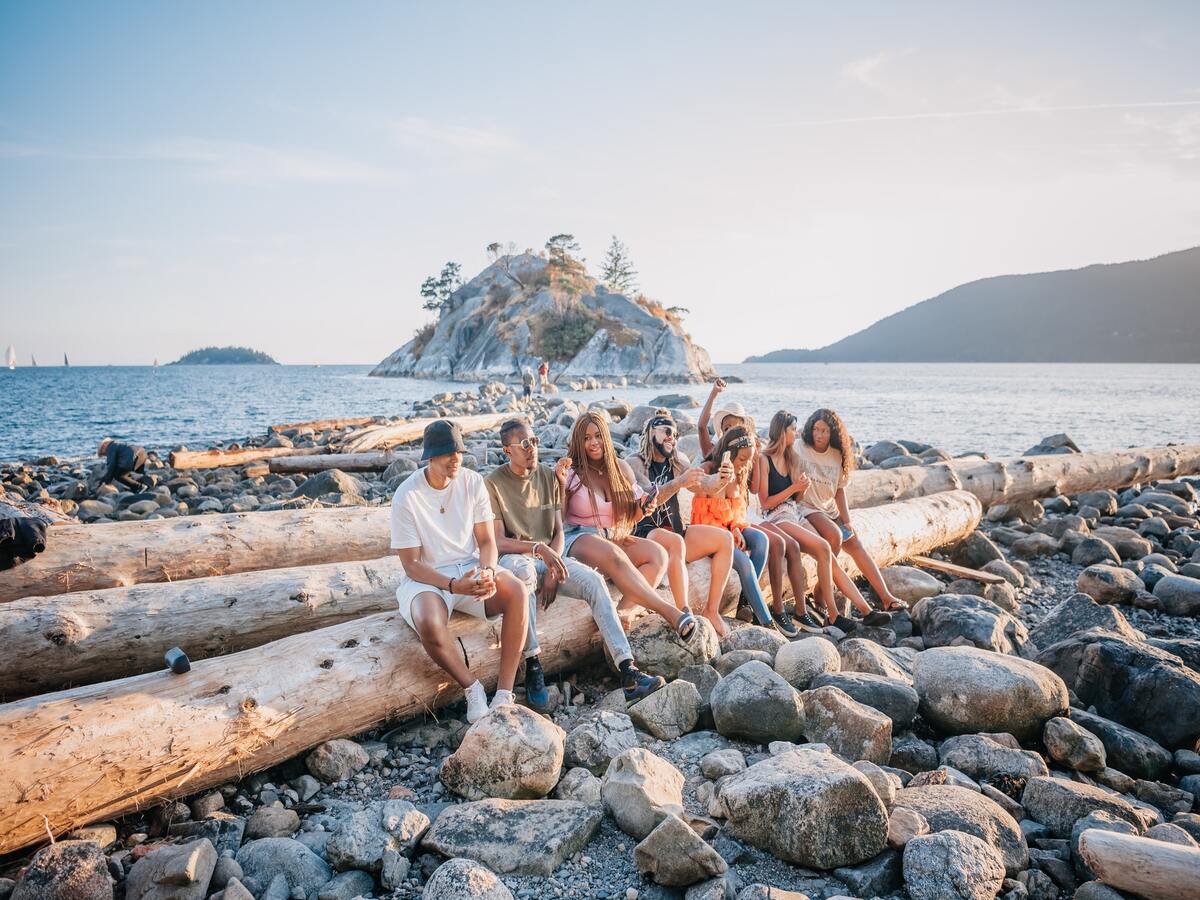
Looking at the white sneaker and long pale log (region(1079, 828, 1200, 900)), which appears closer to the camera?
long pale log (region(1079, 828, 1200, 900))

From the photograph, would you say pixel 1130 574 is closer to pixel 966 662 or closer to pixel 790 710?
pixel 966 662

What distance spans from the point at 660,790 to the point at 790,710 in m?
1.08

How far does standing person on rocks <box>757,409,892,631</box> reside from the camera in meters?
6.36

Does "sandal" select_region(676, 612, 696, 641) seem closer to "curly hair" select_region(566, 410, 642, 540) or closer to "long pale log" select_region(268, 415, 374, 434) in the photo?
"curly hair" select_region(566, 410, 642, 540)

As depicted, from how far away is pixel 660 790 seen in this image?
3.35 meters

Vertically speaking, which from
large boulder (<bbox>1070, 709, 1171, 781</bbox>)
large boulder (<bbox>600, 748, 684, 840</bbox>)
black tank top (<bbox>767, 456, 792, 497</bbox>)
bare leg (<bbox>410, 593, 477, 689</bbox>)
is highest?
black tank top (<bbox>767, 456, 792, 497</bbox>)

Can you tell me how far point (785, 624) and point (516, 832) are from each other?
363 centimetres

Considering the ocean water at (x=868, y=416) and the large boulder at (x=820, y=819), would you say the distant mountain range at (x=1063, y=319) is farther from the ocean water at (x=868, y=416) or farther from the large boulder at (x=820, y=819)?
the large boulder at (x=820, y=819)

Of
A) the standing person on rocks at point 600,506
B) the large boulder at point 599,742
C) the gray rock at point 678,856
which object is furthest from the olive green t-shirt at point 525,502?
the gray rock at point 678,856

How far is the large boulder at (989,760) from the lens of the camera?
12.5 feet

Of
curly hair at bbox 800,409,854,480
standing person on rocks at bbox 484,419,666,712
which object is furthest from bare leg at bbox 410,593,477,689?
curly hair at bbox 800,409,854,480

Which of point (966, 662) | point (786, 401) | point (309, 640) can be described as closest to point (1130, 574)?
point (966, 662)

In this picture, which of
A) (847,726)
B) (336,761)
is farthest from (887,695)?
(336,761)

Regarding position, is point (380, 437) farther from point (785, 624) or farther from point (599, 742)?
point (599, 742)
